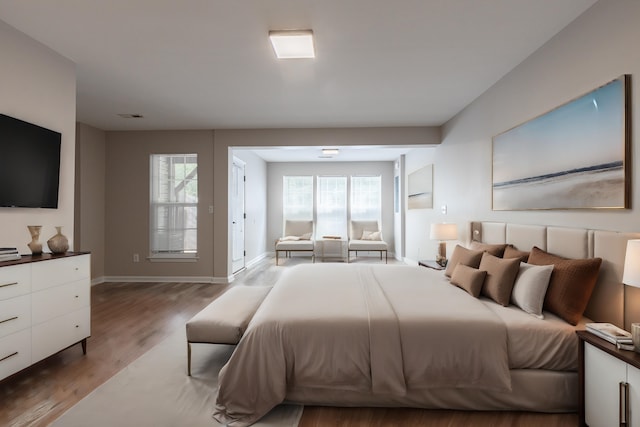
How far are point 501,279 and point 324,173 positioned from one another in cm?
613

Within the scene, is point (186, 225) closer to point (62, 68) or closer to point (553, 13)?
point (62, 68)

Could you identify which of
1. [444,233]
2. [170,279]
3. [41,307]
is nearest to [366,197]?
[444,233]

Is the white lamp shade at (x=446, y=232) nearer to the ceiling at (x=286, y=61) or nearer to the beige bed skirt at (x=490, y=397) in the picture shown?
the ceiling at (x=286, y=61)

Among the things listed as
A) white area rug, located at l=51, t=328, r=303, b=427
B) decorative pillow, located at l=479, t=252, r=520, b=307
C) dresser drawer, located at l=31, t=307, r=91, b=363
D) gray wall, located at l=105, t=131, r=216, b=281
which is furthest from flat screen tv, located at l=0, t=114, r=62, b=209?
decorative pillow, located at l=479, t=252, r=520, b=307

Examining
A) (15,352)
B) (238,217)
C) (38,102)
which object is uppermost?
(38,102)

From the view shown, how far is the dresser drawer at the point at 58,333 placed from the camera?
7.09 feet

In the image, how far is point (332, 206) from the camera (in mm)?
8078

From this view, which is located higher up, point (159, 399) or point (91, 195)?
point (91, 195)

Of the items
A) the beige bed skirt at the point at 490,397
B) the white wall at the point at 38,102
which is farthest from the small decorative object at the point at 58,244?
the beige bed skirt at the point at 490,397

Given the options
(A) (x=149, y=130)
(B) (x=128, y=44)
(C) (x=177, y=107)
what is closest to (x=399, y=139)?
(C) (x=177, y=107)

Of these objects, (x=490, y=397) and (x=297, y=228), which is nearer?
(x=490, y=397)

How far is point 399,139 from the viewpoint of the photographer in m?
5.01

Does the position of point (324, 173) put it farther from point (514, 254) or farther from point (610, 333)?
point (610, 333)

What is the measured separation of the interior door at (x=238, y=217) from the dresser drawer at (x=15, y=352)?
3.74m
